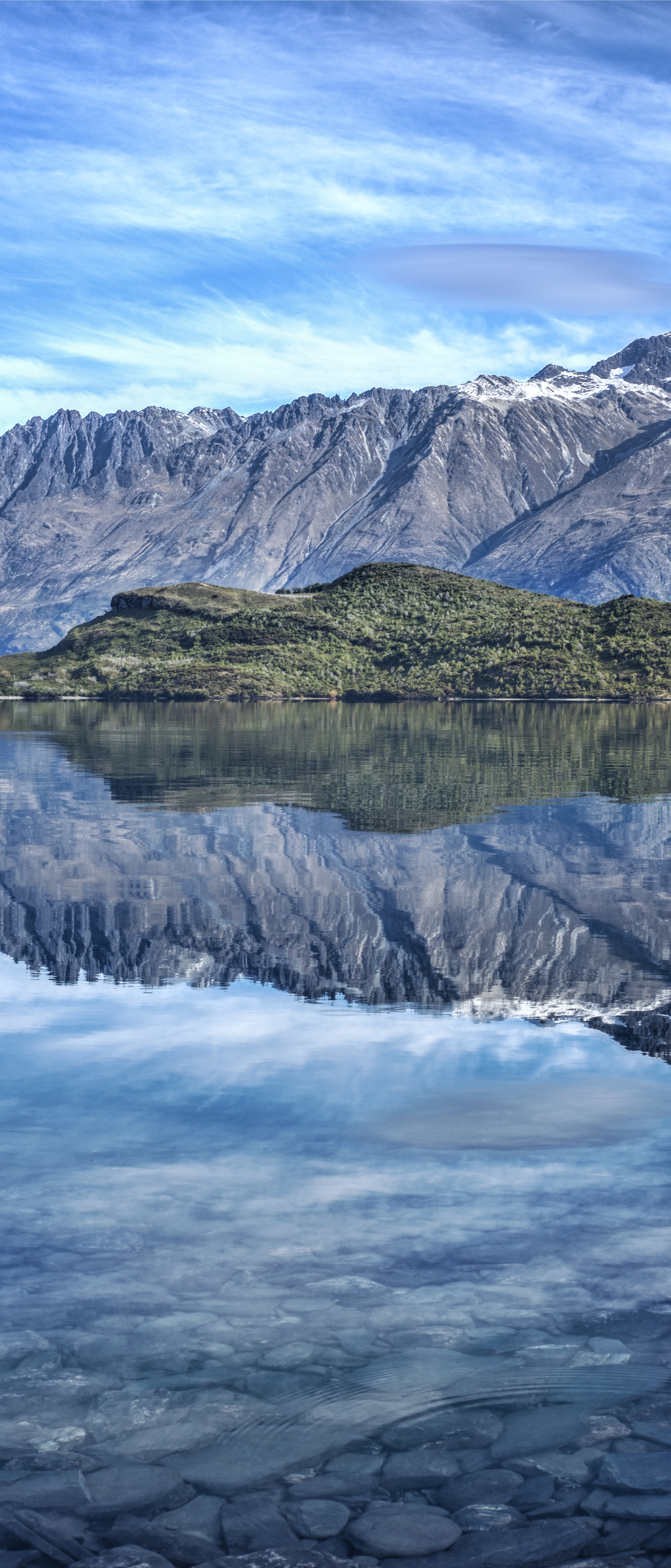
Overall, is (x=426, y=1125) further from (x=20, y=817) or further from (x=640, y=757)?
(x=640, y=757)

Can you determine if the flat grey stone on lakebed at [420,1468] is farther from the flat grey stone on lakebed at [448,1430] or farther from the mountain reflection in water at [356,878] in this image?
the mountain reflection in water at [356,878]

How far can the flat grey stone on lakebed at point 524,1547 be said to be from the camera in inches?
367

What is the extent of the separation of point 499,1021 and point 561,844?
24.9 meters

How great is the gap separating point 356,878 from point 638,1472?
29950 mm

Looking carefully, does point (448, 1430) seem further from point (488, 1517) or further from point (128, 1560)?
point (128, 1560)

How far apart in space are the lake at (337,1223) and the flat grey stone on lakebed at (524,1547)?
3 cm

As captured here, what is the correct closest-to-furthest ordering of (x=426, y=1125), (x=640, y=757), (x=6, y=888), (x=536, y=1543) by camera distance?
(x=536, y=1543)
(x=426, y=1125)
(x=6, y=888)
(x=640, y=757)

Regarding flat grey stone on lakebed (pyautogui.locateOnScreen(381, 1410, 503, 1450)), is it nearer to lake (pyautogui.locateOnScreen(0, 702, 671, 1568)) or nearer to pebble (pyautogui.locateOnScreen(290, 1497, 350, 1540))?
lake (pyautogui.locateOnScreen(0, 702, 671, 1568))

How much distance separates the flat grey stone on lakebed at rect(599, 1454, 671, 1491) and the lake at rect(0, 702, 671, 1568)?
2 cm

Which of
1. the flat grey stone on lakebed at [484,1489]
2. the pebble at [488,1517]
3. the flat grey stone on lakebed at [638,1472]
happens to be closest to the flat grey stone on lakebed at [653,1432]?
the flat grey stone on lakebed at [638,1472]

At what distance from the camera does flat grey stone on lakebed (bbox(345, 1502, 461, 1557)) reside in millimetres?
9461

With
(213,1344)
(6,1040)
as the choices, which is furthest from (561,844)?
(213,1344)

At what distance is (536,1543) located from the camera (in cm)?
952

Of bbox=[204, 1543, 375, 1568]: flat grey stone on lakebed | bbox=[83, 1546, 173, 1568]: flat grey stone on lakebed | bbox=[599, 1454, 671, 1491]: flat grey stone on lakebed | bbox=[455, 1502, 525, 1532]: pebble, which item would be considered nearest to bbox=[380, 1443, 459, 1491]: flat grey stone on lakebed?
bbox=[455, 1502, 525, 1532]: pebble
